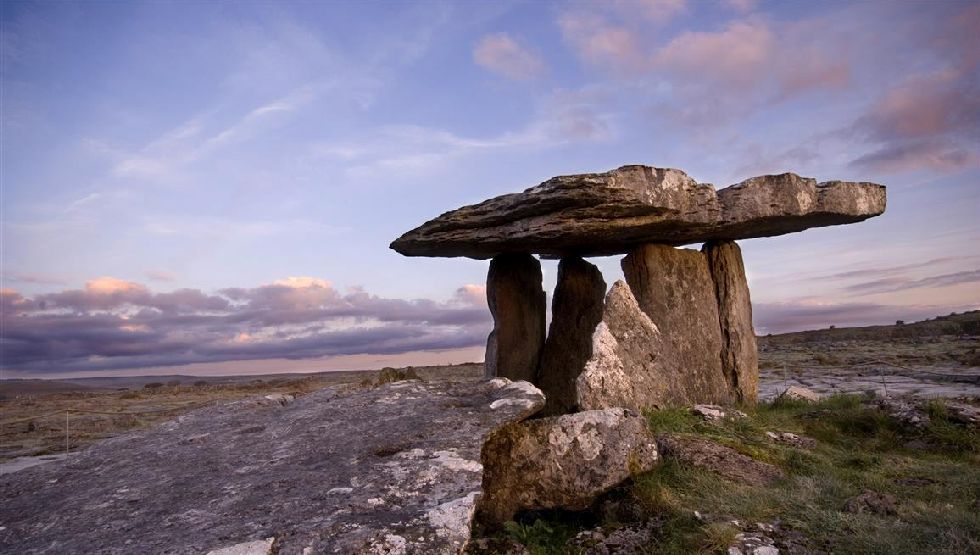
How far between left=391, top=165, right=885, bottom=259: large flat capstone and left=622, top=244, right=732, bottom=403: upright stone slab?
41cm

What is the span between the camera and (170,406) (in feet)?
→ 83.5

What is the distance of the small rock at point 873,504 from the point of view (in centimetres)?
572

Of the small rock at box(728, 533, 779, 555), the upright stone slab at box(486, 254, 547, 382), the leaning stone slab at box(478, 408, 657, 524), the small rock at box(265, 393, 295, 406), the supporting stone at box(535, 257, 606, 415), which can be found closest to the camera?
the small rock at box(728, 533, 779, 555)

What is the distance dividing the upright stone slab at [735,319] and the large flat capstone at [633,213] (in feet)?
1.43

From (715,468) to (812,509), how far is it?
123 cm

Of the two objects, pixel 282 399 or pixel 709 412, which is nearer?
pixel 282 399

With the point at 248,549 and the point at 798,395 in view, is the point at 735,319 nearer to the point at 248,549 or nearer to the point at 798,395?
the point at 798,395

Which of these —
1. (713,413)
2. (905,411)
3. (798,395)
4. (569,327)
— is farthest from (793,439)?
(569,327)

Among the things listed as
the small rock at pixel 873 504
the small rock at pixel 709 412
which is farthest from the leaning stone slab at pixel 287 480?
the small rock at pixel 709 412

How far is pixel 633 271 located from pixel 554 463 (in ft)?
21.5

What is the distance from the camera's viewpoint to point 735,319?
1283cm

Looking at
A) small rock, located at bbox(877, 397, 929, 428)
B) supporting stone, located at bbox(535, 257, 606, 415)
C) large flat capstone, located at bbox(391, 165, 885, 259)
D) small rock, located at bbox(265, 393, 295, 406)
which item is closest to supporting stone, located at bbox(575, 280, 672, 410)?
large flat capstone, located at bbox(391, 165, 885, 259)

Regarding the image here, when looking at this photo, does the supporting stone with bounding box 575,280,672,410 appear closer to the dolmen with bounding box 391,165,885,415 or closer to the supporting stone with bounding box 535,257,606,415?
the dolmen with bounding box 391,165,885,415

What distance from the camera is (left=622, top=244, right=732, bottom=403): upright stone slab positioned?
11.8m
